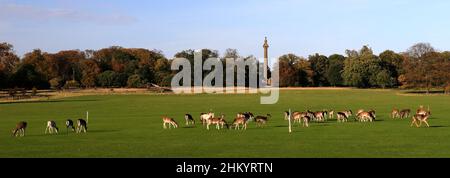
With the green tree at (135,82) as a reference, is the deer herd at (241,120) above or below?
below

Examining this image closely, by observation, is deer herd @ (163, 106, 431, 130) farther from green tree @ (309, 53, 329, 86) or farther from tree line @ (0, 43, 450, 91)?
green tree @ (309, 53, 329, 86)

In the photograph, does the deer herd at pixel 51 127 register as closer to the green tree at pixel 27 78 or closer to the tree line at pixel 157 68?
the tree line at pixel 157 68

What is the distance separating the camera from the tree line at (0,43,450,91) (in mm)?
107625

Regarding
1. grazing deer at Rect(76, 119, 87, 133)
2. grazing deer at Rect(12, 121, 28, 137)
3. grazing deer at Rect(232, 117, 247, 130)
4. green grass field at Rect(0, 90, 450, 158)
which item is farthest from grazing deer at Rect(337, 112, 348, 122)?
grazing deer at Rect(12, 121, 28, 137)

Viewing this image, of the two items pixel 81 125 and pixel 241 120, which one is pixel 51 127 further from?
pixel 241 120

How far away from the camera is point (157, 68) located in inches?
5325

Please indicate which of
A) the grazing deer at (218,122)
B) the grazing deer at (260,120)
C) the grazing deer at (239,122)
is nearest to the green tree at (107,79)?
the grazing deer at (260,120)

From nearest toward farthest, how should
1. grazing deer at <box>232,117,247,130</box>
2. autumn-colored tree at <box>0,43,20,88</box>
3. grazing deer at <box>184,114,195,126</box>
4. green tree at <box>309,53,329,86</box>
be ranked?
grazing deer at <box>232,117,247,130</box> → grazing deer at <box>184,114,195,126</box> → autumn-colored tree at <box>0,43,20,88</box> → green tree at <box>309,53,329,86</box>

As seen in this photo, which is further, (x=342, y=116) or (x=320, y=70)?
(x=320, y=70)

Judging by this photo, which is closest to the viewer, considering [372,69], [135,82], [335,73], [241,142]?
[241,142]

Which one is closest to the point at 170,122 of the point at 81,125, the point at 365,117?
the point at 81,125

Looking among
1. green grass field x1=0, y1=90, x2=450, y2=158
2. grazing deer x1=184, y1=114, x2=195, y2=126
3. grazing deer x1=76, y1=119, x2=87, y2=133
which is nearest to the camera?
green grass field x1=0, y1=90, x2=450, y2=158

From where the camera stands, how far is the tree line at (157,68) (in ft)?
353

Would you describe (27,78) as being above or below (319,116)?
above
